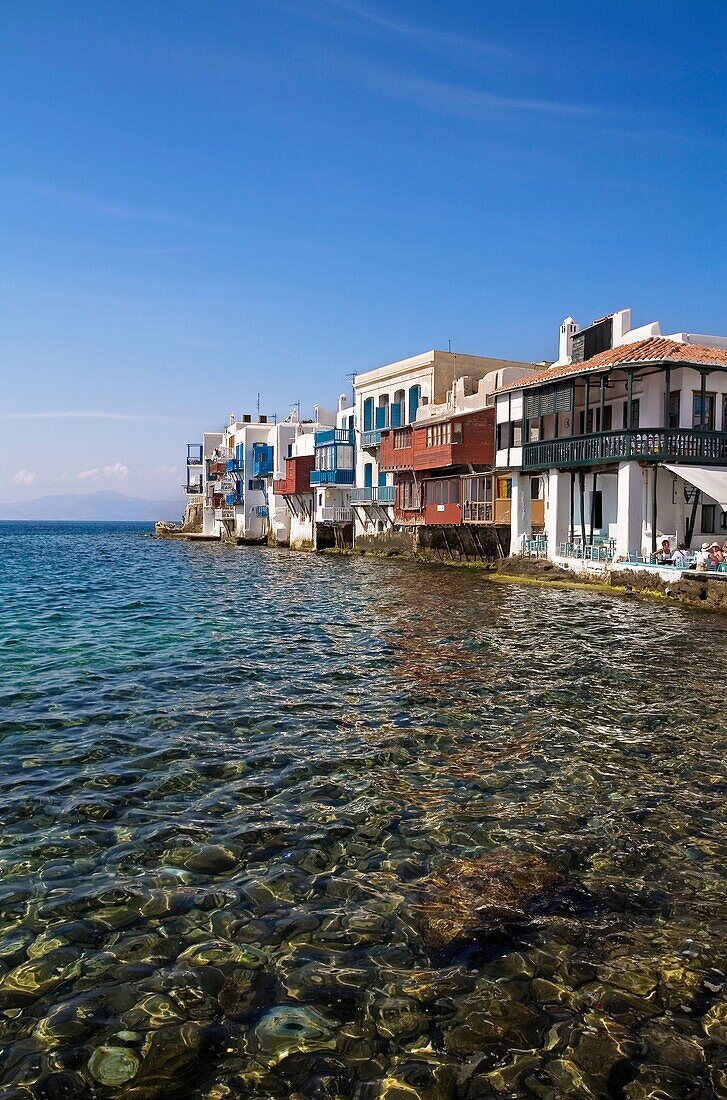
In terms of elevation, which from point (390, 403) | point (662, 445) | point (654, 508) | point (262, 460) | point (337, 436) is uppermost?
point (390, 403)

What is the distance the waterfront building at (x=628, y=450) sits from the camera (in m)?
31.0

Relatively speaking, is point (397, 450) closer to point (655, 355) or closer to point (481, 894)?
point (655, 355)

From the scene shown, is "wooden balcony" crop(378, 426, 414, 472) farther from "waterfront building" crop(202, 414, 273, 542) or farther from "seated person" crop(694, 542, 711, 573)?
"waterfront building" crop(202, 414, 273, 542)

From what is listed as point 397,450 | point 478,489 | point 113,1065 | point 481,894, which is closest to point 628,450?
point 478,489

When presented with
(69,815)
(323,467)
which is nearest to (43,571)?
(323,467)

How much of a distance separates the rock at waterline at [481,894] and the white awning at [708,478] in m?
24.3

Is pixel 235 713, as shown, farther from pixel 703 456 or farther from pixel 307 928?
pixel 703 456

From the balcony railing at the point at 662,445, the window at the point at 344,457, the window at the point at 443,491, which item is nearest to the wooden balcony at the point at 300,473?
the window at the point at 344,457

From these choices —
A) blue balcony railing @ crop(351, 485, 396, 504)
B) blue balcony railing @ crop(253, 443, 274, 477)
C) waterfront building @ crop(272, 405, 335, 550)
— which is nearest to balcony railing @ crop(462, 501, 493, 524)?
blue balcony railing @ crop(351, 485, 396, 504)

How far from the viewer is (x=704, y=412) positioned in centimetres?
3203

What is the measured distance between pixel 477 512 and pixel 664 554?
1589cm

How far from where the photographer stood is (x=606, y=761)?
31.2 feet

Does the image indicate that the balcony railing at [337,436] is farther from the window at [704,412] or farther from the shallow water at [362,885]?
the shallow water at [362,885]

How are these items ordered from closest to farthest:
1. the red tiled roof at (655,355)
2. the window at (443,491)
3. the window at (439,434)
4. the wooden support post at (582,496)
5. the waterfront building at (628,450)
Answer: the red tiled roof at (655,355) < the waterfront building at (628,450) < the wooden support post at (582,496) < the window at (439,434) < the window at (443,491)
